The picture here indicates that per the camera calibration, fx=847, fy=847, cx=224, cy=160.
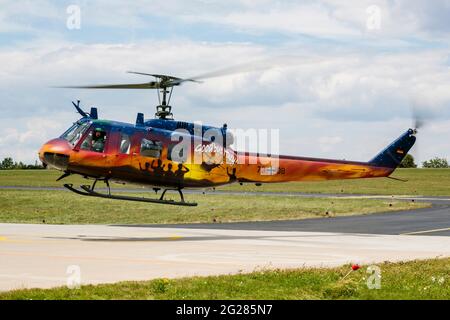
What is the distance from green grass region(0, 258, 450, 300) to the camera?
1413 cm

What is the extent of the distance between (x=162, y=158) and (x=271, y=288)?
43.8 feet

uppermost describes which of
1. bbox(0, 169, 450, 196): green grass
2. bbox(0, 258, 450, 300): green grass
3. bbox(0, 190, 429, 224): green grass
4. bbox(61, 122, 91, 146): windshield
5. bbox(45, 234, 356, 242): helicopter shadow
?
bbox(61, 122, 91, 146): windshield

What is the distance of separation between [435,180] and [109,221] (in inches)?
2748

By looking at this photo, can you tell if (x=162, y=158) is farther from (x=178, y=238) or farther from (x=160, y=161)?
(x=178, y=238)

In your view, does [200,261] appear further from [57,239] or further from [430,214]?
[430,214]

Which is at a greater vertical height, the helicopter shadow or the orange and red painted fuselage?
the orange and red painted fuselage

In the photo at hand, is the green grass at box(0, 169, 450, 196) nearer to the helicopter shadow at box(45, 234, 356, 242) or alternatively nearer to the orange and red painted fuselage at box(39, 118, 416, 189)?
the orange and red painted fuselage at box(39, 118, 416, 189)

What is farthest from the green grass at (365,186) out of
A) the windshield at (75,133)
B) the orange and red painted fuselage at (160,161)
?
the windshield at (75,133)

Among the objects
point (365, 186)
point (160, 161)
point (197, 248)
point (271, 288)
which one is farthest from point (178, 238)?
point (365, 186)

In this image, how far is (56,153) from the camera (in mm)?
26328

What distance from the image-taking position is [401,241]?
91.2 ft

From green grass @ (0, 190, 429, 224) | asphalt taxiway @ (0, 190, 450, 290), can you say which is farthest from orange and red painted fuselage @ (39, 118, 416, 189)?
green grass @ (0, 190, 429, 224)
